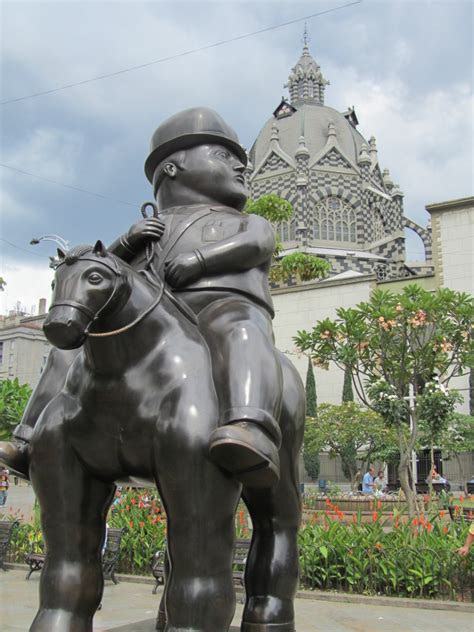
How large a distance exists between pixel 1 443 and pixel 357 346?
37.8ft

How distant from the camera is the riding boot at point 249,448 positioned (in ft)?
7.79

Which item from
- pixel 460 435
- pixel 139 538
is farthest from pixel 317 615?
pixel 460 435

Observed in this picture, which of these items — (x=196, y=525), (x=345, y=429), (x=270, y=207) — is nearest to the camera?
(x=196, y=525)

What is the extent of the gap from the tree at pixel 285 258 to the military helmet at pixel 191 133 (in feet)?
33.8

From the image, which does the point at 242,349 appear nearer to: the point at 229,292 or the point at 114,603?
the point at 229,292

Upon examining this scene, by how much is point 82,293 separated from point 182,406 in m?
0.59

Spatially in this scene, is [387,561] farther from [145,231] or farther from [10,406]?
[10,406]

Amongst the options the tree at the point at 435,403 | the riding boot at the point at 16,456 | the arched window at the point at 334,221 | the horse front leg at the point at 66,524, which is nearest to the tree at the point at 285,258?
the tree at the point at 435,403

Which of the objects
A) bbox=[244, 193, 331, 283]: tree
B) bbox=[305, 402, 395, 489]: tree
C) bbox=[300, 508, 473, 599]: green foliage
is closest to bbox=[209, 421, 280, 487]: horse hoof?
bbox=[300, 508, 473, 599]: green foliage

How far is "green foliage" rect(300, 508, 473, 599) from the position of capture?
7.59m

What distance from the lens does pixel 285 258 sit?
18.9 metres

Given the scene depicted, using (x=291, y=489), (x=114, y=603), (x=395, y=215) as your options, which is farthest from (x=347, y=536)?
(x=395, y=215)

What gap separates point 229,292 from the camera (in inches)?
123

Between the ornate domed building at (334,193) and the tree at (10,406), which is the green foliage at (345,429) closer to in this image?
the tree at (10,406)
